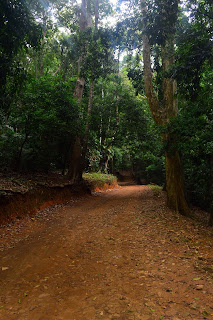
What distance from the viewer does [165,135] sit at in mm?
9898

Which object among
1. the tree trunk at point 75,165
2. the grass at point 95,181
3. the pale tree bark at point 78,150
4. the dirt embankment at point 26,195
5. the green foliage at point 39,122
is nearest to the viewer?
the dirt embankment at point 26,195

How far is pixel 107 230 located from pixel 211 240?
11.9ft

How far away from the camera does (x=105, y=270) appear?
460cm

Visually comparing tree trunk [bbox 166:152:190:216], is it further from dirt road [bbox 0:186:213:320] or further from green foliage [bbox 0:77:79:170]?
green foliage [bbox 0:77:79:170]

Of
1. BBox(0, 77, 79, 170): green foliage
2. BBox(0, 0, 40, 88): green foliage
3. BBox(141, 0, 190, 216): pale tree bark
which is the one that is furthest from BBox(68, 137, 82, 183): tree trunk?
BBox(0, 0, 40, 88): green foliage

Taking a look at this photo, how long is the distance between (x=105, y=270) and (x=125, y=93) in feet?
54.0

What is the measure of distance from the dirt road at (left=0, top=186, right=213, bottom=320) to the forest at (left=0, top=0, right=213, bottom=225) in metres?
3.57

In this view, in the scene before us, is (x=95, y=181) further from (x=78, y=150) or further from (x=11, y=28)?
(x=11, y=28)

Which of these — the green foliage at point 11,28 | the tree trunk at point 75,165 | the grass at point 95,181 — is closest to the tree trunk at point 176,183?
the tree trunk at point 75,165

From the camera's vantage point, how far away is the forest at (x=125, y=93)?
21.4 ft

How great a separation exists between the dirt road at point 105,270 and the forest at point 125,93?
11.7ft

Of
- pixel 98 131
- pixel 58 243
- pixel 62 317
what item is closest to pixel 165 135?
pixel 58 243

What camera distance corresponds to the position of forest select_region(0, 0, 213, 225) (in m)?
6.53

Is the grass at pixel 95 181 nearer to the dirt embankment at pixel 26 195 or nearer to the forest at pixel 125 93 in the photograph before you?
the forest at pixel 125 93
